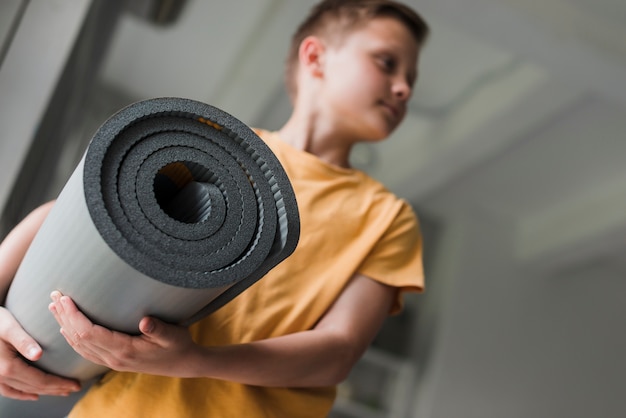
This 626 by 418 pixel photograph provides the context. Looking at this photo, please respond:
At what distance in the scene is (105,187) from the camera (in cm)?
49

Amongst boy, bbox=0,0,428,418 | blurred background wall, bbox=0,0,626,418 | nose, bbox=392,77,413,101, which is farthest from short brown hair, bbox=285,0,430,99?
blurred background wall, bbox=0,0,626,418

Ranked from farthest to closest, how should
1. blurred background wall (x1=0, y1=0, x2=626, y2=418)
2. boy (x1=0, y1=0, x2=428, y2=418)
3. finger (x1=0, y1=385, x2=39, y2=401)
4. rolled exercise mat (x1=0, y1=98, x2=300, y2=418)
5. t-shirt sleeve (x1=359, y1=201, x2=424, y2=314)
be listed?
blurred background wall (x1=0, y1=0, x2=626, y2=418), t-shirt sleeve (x1=359, y1=201, x2=424, y2=314), finger (x1=0, y1=385, x2=39, y2=401), boy (x1=0, y1=0, x2=428, y2=418), rolled exercise mat (x1=0, y1=98, x2=300, y2=418)

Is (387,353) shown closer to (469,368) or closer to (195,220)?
(469,368)

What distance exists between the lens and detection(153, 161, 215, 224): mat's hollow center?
1.77 feet

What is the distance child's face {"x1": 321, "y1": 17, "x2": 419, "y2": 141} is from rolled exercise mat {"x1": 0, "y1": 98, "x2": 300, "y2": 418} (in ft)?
1.19

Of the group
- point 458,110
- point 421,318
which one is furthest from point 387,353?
point 458,110

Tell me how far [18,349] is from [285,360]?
Result: 22 cm

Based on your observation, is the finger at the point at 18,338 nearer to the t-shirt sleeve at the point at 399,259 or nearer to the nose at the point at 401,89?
the t-shirt sleeve at the point at 399,259

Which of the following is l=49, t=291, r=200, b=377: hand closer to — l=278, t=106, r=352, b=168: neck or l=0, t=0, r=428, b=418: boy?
l=0, t=0, r=428, b=418: boy

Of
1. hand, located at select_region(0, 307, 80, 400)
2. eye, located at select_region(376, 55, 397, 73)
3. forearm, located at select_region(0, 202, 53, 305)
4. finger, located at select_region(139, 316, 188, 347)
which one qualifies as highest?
eye, located at select_region(376, 55, 397, 73)

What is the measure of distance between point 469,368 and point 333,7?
9.80ft

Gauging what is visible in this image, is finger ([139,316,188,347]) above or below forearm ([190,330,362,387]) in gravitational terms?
above

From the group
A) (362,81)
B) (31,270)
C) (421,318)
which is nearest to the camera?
(31,270)

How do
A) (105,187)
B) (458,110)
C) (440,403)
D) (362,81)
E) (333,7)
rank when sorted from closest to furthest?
(105,187)
(362,81)
(333,7)
(458,110)
(440,403)
